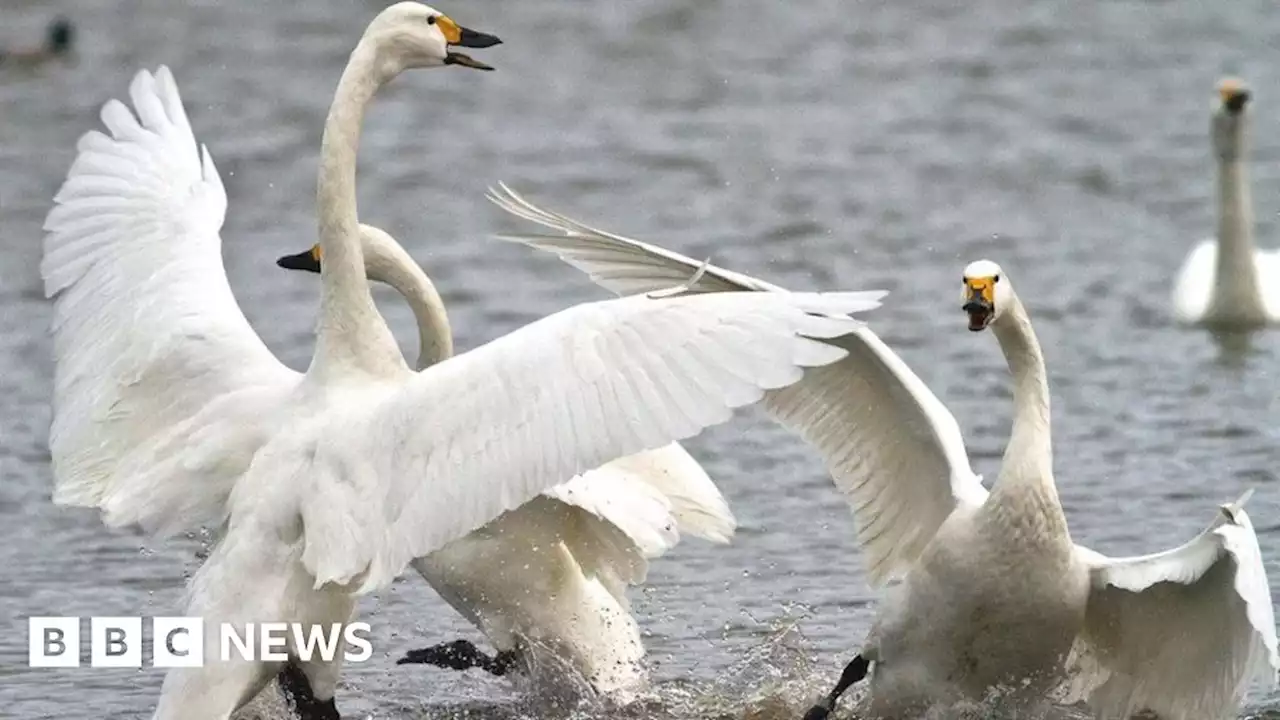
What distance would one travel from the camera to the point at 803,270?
15188 millimetres

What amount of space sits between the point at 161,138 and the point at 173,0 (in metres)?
15.1

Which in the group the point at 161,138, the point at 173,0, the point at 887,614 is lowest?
the point at 173,0

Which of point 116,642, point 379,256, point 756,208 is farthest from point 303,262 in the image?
point 756,208

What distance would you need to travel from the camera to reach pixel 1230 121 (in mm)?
14844

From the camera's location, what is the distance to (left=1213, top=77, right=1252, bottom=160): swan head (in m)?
14.7

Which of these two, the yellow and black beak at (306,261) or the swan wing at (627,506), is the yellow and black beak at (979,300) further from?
the yellow and black beak at (306,261)

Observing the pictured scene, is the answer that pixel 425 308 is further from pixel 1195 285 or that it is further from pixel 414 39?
pixel 1195 285

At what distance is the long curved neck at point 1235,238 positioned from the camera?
13898 millimetres

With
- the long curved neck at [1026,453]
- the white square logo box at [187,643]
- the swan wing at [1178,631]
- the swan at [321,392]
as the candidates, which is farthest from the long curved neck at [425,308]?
the swan wing at [1178,631]

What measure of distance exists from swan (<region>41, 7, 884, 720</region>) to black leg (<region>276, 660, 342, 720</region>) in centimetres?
2

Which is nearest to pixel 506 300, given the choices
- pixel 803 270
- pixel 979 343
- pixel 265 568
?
pixel 803 270

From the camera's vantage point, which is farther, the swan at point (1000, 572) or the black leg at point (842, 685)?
the black leg at point (842, 685)

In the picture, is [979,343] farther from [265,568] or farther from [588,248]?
[265,568]

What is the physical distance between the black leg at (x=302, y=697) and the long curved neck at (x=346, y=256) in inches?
33.5
